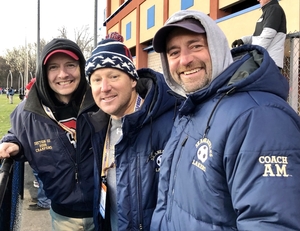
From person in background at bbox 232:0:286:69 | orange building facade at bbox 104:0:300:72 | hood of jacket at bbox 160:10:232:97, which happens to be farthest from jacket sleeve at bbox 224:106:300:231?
orange building facade at bbox 104:0:300:72

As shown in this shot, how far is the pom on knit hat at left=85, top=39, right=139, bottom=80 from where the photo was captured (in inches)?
87.3

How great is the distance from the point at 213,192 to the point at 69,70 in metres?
1.85

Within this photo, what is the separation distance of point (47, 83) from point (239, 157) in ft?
6.66

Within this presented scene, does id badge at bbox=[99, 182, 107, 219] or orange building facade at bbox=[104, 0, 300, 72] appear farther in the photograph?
orange building facade at bbox=[104, 0, 300, 72]

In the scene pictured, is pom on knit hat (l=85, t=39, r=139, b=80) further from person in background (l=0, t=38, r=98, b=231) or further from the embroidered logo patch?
the embroidered logo patch

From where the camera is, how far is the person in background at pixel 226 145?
108 centimetres

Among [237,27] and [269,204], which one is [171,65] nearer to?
[269,204]

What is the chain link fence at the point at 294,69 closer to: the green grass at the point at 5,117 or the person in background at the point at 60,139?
the person in background at the point at 60,139

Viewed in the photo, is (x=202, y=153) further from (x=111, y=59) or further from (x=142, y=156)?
(x=111, y=59)

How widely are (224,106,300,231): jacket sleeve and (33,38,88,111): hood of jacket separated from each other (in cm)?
185

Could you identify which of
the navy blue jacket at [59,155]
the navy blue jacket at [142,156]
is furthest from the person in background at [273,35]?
the navy blue jacket at [59,155]

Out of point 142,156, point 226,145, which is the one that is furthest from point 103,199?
point 226,145

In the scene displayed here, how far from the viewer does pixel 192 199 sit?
1.37 metres

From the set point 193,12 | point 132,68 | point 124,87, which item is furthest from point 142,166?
point 193,12
